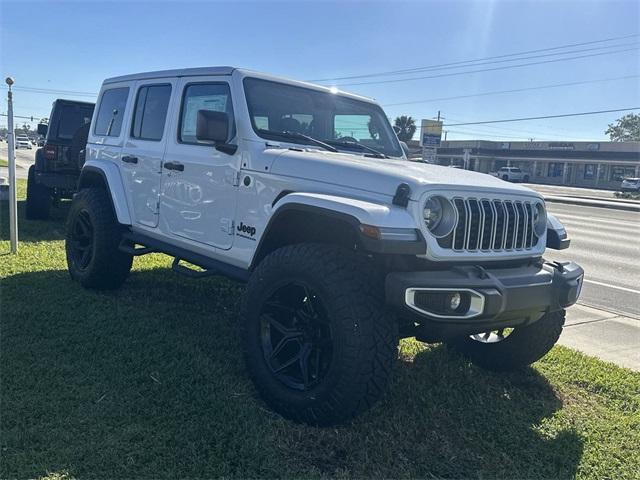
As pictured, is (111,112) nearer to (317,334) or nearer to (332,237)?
(332,237)

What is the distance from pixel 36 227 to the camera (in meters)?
9.52

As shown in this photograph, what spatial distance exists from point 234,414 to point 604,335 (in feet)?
13.2

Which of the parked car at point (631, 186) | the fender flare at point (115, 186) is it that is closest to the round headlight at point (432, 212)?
the fender flare at point (115, 186)

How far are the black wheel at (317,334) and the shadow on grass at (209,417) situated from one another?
22 cm

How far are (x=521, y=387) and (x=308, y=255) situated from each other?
2.01 m

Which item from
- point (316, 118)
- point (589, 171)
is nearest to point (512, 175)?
point (589, 171)

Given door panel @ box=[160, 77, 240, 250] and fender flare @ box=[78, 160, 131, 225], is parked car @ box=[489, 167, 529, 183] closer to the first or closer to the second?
fender flare @ box=[78, 160, 131, 225]

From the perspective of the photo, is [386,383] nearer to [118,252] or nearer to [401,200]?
[401,200]

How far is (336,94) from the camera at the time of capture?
490 centimetres

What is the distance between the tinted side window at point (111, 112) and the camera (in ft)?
18.7

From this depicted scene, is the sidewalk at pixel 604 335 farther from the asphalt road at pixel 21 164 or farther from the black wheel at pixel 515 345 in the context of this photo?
the asphalt road at pixel 21 164

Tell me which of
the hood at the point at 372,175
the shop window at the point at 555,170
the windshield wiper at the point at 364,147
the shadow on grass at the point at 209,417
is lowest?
the shadow on grass at the point at 209,417

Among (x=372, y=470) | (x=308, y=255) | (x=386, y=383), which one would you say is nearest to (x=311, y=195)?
(x=308, y=255)

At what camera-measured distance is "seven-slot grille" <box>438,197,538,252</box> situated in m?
3.26
